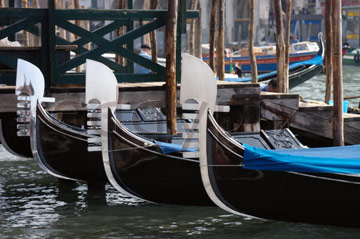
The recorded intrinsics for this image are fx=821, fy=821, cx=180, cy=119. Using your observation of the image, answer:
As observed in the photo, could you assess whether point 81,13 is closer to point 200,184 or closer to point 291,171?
point 200,184

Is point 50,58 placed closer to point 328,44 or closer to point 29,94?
point 29,94

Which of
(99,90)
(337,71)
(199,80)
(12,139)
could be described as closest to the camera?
(199,80)

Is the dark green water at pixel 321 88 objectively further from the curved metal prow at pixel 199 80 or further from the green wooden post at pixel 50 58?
the curved metal prow at pixel 199 80

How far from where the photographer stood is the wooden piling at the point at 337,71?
7.40 metres

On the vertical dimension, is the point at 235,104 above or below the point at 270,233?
above

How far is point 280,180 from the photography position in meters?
6.05

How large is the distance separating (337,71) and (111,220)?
97.1 inches

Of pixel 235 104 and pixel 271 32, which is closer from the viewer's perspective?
pixel 235 104

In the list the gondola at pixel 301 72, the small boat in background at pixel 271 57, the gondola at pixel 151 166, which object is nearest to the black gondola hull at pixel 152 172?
the gondola at pixel 151 166

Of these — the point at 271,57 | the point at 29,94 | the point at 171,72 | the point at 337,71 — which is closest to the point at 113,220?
the point at 29,94

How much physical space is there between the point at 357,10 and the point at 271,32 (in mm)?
4368

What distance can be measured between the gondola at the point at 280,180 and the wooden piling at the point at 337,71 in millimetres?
1337

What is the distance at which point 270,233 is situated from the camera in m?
6.51

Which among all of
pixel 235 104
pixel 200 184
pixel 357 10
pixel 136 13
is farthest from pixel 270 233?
pixel 357 10
